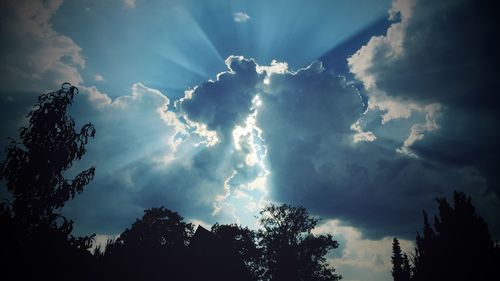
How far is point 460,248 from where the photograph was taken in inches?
1500

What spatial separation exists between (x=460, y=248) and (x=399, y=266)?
31.5 meters

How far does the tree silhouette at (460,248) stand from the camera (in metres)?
34.8

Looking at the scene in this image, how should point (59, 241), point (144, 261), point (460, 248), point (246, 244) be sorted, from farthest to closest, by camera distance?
point (246, 244) < point (460, 248) < point (144, 261) < point (59, 241)

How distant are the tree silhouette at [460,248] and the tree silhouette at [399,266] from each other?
785 inches

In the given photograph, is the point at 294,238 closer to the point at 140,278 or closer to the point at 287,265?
the point at 287,265

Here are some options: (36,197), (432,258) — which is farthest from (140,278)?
(432,258)

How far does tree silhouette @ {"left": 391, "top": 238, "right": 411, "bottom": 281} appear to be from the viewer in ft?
203

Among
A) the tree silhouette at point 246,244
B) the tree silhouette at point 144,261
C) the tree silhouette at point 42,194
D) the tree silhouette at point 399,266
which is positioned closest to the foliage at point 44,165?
the tree silhouette at point 42,194

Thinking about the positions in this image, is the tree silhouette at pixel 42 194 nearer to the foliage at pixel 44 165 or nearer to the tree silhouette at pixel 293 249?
the foliage at pixel 44 165

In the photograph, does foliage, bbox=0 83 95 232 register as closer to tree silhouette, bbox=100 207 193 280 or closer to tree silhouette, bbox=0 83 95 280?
tree silhouette, bbox=0 83 95 280

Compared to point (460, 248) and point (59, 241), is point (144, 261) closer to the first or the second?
point (59, 241)

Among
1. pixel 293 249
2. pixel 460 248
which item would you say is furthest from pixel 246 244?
pixel 460 248

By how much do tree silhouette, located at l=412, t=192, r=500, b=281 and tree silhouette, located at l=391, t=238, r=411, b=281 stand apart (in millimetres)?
19932

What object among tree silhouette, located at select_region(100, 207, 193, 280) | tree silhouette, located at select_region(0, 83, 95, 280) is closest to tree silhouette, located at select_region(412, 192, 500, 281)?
tree silhouette, located at select_region(100, 207, 193, 280)
